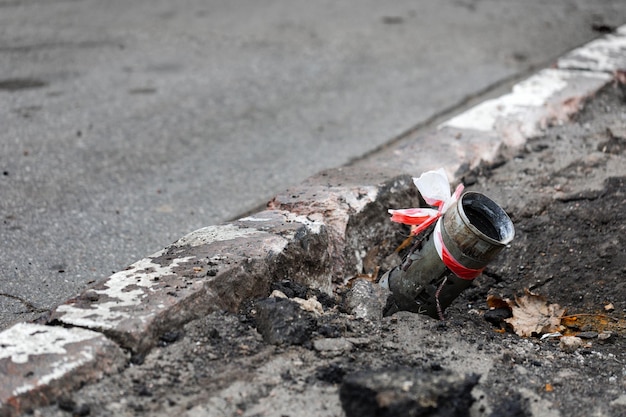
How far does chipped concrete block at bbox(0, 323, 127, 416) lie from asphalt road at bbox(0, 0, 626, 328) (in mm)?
683

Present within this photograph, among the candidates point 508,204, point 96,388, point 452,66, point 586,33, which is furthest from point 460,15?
point 96,388

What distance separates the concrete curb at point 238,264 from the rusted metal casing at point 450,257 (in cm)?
29

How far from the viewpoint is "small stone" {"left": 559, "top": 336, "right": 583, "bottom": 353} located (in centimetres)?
246

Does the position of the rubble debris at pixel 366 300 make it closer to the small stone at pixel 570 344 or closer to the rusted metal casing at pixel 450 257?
the rusted metal casing at pixel 450 257

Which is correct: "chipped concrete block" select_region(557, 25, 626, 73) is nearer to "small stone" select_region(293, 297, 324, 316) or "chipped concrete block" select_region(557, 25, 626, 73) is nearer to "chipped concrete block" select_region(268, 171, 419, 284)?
"chipped concrete block" select_region(268, 171, 419, 284)

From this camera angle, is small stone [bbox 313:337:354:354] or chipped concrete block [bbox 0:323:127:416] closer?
chipped concrete block [bbox 0:323:127:416]

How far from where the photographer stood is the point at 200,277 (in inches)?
89.7

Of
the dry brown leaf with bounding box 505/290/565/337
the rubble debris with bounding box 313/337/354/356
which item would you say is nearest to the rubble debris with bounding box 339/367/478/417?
the rubble debris with bounding box 313/337/354/356

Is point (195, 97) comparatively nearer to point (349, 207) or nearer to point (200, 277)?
point (349, 207)

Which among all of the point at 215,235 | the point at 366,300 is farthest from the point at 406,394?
the point at 215,235

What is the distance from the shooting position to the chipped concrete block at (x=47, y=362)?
1839mm

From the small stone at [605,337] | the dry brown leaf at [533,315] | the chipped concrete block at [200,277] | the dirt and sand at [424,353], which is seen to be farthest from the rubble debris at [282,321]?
the small stone at [605,337]

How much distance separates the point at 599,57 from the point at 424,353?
3.43m

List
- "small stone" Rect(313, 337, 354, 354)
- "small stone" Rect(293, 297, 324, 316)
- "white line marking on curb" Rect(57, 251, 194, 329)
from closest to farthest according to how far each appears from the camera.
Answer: "white line marking on curb" Rect(57, 251, 194, 329)
"small stone" Rect(313, 337, 354, 354)
"small stone" Rect(293, 297, 324, 316)
